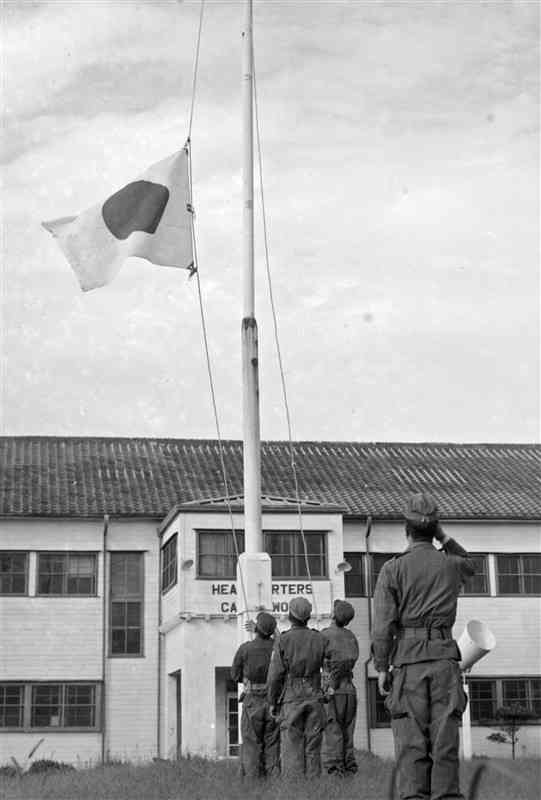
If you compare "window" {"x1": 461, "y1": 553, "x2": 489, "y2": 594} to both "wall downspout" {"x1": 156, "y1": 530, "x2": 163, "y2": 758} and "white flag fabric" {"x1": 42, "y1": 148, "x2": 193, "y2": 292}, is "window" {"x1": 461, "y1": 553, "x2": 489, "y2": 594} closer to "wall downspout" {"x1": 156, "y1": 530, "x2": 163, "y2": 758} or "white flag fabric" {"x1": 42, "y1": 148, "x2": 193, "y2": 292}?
"wall downspout" {"x1": 156, "y1": 530, "x2": 163, "y2": 758}

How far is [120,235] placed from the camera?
1714 cm

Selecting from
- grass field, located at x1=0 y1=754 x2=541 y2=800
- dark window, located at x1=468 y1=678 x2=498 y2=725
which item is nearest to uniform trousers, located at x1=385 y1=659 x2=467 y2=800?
grass field, located at x1=0 y1=754 x2=541 y2=800

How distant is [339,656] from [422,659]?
18.5 ft

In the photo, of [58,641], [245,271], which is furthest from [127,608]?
[245,271]

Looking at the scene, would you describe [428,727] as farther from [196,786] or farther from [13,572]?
[13,572]

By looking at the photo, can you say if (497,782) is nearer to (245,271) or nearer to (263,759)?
(263,759)

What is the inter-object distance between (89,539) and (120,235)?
2039 cm

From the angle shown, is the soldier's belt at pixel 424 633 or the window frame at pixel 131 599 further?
the window frame at pixel 131 599

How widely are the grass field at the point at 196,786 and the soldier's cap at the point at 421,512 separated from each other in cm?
191

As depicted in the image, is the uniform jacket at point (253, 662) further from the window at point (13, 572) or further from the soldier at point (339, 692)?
the window at point (13, 572)

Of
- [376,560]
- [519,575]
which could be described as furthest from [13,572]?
[519,575]

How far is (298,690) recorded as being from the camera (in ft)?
41.5

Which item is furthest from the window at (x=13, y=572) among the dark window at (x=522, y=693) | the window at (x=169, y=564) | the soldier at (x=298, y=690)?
the soldier at (x=298, y=690)

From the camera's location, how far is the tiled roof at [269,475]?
37250 millimetres
